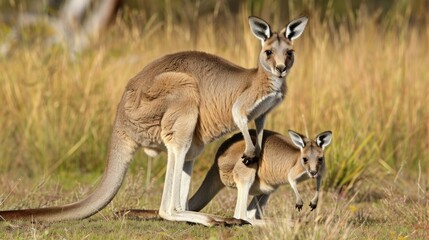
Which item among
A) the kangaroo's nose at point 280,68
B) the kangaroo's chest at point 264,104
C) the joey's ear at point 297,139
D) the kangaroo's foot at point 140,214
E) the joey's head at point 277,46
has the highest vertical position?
the joey's head at point 277,46

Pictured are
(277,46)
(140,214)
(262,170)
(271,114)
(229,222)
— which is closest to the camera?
(229,222)

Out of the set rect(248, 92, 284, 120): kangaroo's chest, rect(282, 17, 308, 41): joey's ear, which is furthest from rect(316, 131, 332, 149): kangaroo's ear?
rect(282, 17, 308, 41): joey's ear

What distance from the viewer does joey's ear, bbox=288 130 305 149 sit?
6.51 meters

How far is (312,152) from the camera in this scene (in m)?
6.37

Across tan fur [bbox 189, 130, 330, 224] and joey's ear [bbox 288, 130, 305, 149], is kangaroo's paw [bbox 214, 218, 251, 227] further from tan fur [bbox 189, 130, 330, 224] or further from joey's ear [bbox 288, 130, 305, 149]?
joey's ear [bbox 288, 130, 305, 149]

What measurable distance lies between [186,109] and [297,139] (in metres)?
0.79

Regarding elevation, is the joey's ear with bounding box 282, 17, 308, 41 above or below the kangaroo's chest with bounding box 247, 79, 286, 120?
above

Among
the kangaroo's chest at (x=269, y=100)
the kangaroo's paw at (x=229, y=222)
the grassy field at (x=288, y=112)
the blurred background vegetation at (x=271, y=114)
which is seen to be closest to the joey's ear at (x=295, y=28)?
→ the kangaroo's chest at (x=269, y=100)

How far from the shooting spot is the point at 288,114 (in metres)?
9.65

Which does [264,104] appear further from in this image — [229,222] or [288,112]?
[288,112]

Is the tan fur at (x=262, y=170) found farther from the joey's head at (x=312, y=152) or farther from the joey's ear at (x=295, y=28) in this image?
the joey's ear at (x=295, y=28)

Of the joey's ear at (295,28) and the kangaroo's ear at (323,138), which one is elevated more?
the joey's ear at (295,28)

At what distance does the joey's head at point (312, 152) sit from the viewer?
6301 mm

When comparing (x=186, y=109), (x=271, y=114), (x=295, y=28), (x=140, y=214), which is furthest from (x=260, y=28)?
(x=271, y=114)
